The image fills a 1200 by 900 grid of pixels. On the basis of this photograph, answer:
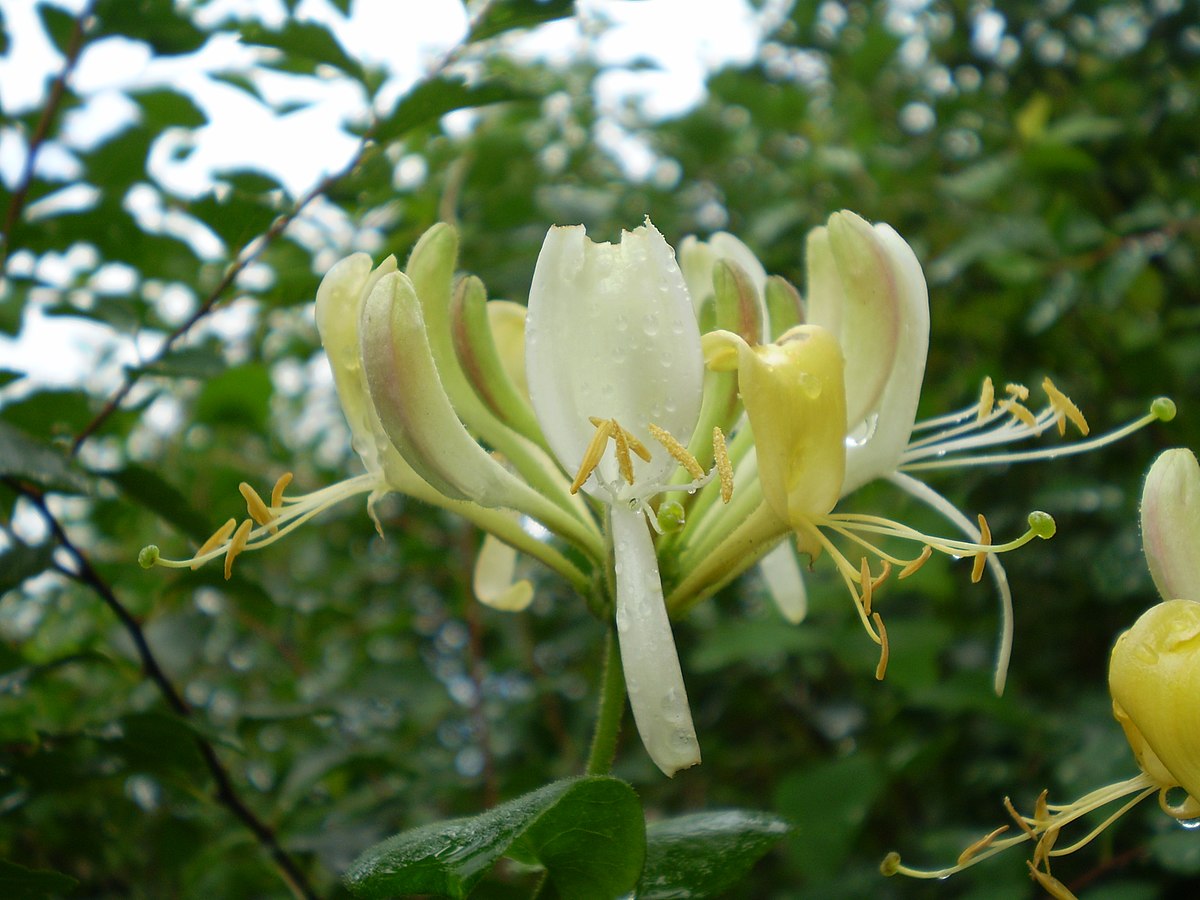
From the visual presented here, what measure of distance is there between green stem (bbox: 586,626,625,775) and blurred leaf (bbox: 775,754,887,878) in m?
0.76

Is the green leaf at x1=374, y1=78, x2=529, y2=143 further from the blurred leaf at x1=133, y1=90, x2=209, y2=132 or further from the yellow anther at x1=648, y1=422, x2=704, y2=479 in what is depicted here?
the yellow anther at x1=648, y1=422, x2=704, y2=479

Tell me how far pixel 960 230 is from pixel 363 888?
5.86 feet

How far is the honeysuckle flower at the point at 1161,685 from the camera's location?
22.7 inches

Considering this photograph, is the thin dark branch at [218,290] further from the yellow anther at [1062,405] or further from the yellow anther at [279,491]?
the yellow anther at [1062,405]

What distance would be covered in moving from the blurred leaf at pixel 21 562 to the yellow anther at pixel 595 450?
1.75 feet

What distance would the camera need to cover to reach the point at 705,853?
656 mm

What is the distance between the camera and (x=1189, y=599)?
0.67 metres

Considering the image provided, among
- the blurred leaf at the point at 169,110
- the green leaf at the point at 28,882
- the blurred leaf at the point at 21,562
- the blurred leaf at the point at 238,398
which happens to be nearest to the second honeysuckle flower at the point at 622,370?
the green leaf at the point at 28,882

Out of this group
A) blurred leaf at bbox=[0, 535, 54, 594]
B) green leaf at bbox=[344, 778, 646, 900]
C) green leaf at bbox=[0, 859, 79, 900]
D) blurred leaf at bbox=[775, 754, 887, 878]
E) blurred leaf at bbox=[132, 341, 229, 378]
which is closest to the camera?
green leaf at bbox=[344, 778, 646, 900]

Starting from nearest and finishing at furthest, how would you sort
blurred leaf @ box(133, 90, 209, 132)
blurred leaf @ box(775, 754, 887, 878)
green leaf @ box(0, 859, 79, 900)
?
1. green leaf @ box(0, 859, 79, 900)
2. blurred leaf @ box(133, 90, 209, 132)
3. blurred leaf @ box(775, 754, 887, 878)

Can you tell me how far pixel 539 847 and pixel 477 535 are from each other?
1.14 m

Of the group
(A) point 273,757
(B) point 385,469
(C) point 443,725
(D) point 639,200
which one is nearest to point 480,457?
(B) point 385,469

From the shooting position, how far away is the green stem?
2.19 feet

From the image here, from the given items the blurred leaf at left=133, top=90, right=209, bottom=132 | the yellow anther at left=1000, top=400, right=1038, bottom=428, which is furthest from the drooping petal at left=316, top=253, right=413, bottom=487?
the blurred leaf at left=133, top=90, right=209, bottom=132
